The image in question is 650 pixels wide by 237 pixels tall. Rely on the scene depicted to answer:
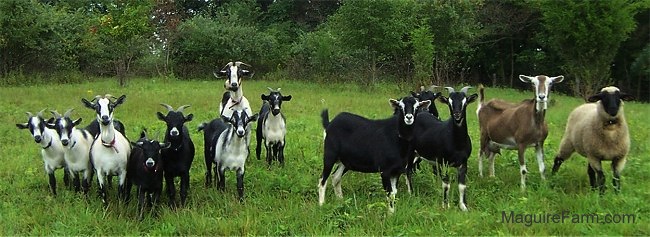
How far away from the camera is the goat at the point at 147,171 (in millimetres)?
6188

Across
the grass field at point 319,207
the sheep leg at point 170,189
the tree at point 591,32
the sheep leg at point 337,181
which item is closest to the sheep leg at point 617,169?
the grass field at point 319,207

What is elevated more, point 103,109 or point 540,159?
point 103,109

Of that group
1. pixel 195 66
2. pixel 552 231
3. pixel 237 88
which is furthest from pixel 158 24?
pixel 552 231

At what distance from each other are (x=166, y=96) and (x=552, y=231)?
14233 millimetres

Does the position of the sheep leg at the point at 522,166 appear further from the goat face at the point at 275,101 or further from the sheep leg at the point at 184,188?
the sheep leg at the point at 184,188

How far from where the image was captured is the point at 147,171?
20.8ft

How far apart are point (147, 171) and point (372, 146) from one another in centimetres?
273

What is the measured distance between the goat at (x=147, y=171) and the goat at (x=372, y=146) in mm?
1983

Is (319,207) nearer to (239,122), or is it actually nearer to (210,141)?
(239,122)

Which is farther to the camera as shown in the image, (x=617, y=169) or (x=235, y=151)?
(x=235, y=151)

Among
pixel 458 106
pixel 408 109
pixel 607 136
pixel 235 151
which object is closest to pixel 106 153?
pixel 235 151

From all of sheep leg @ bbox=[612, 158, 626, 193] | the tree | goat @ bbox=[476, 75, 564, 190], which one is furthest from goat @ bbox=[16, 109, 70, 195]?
the tree

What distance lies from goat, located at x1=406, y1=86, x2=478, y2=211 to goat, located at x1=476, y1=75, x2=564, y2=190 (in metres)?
1.09

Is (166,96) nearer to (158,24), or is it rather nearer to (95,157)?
(95,157)
